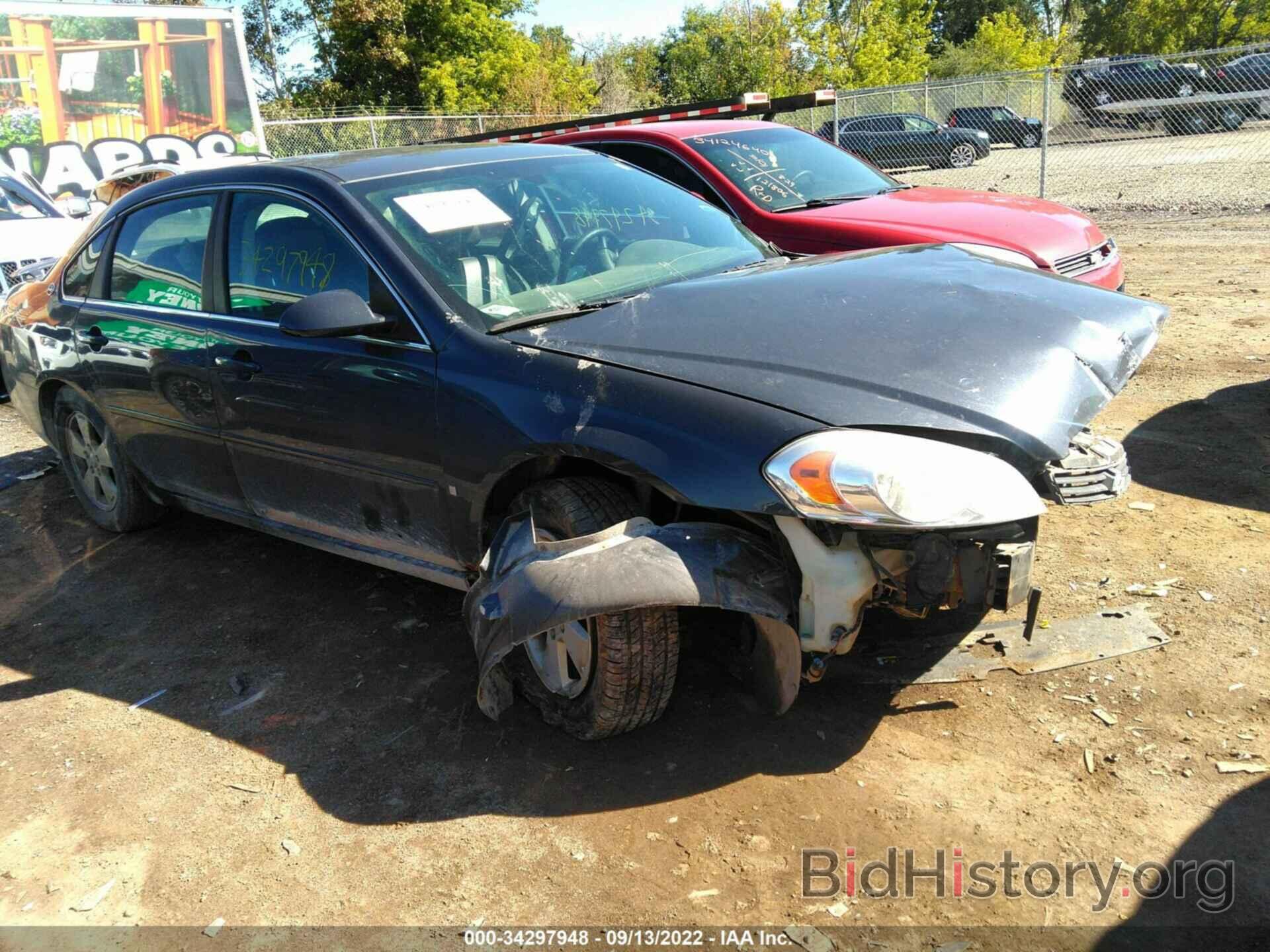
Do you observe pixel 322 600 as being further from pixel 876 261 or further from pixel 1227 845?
pixel 1227 845

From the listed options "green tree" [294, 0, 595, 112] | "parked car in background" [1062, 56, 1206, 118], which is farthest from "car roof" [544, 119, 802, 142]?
"green tree" [294, 0, 595, 112]

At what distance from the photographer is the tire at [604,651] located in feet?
9.74

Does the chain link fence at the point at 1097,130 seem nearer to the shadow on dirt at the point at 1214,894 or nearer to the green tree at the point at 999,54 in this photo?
the shadow on dirt at the point at 1214,894

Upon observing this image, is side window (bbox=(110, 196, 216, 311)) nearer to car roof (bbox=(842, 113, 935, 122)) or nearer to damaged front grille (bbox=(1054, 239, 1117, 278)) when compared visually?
A: damaged front grille (bbox=(1054, 239, 1117, 278))

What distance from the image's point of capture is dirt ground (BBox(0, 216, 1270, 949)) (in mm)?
2627

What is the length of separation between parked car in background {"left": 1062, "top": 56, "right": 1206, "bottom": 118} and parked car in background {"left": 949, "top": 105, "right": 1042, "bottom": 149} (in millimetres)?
3353

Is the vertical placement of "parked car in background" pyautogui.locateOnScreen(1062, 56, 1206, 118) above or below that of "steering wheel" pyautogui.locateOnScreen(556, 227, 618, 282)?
above

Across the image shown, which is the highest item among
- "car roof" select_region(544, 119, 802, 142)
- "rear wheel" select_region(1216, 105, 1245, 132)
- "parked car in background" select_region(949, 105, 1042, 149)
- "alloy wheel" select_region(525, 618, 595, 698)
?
"parked car in background" select_region(949, 105, 1042, 149)

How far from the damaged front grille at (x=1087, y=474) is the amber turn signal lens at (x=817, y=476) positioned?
647 millimetres

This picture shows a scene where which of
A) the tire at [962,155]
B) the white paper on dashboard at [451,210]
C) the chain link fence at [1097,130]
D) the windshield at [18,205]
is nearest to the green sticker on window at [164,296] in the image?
the white paper on dashboard at [451,210]

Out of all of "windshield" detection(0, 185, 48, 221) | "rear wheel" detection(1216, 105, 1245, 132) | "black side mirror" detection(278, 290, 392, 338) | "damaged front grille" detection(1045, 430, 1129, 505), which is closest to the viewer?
"damaged front grille" detection(1045, 430, 1129, 505)

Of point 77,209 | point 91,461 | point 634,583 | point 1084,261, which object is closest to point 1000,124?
point 1084,261

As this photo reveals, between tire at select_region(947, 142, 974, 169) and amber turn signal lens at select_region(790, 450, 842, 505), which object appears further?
tire at select_region(947, 142, 974, 169)

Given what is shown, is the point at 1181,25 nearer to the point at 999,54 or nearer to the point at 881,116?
the point at 999,54
